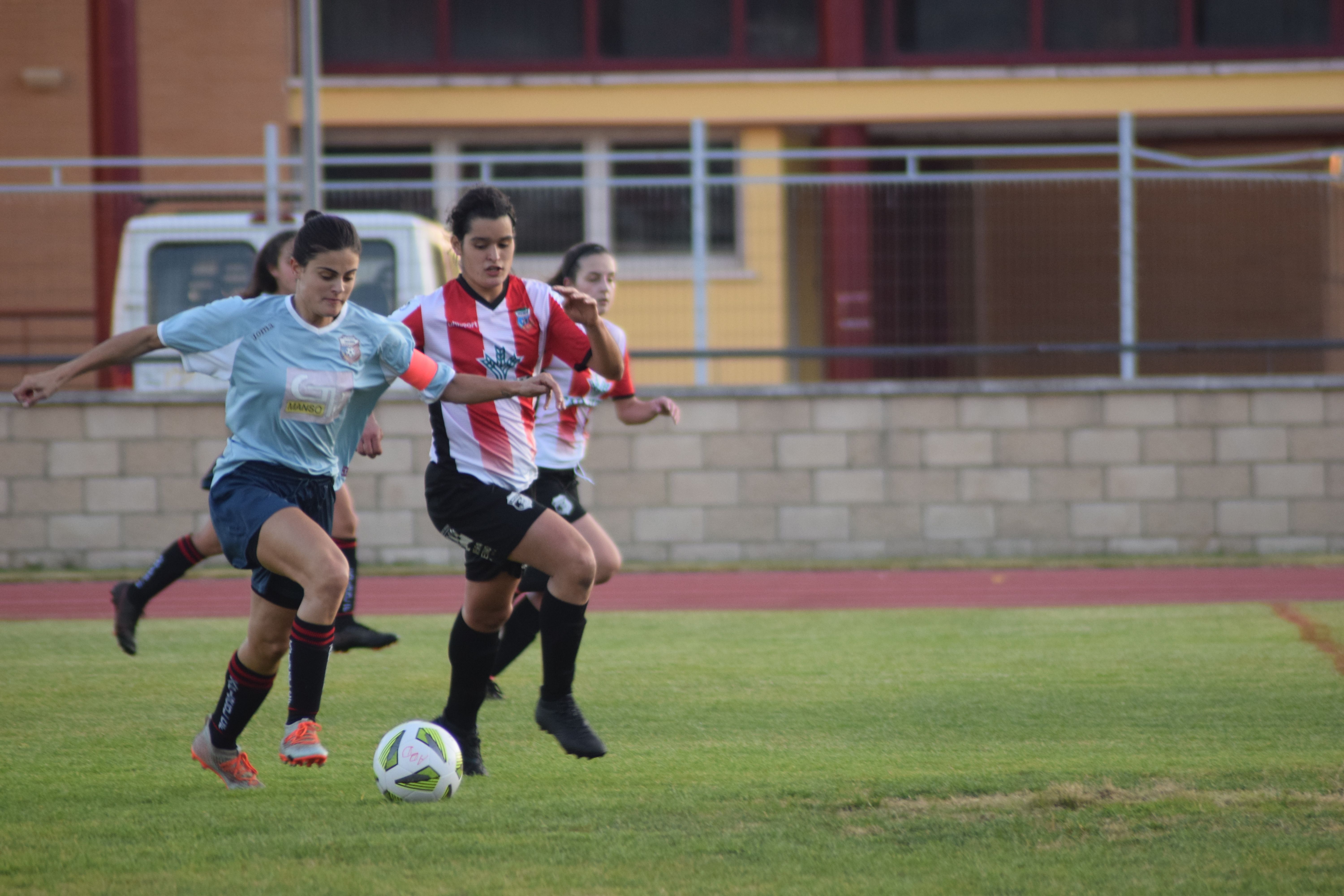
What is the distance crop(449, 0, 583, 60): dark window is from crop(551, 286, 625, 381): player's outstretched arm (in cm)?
1313

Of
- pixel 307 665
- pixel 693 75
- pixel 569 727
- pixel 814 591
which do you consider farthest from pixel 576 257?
pixel 693 75

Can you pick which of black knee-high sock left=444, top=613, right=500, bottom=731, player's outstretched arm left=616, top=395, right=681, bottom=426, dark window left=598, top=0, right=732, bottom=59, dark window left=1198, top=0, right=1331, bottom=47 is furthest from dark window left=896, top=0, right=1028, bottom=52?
black knee-high sock left=444, top=613, right=500, bottom=731

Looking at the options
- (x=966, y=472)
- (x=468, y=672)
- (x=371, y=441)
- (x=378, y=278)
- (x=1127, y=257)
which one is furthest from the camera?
(x=966, y=472)

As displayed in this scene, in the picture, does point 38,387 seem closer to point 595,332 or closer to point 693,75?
point 595,332

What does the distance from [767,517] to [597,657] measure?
205 inches

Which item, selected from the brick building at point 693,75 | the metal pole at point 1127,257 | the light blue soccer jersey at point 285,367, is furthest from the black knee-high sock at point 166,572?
the brick building at point 693,75

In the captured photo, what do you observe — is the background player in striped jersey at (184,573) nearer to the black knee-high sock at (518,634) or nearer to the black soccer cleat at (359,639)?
the black soccer cleat at (359,639)

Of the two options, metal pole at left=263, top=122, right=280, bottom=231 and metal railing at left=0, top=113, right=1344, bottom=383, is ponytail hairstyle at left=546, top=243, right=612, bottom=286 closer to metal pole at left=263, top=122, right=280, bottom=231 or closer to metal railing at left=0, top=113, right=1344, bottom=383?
metal railing at left=0, top=113, right=1344, bottom=383

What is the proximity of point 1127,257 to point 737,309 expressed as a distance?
10.6 ft

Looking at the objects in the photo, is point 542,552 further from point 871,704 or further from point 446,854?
point 871,704

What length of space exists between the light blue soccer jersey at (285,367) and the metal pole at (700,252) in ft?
25.1

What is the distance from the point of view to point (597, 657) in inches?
301

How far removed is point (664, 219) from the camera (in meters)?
12.7

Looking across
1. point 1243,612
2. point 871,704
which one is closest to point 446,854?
point 871,704
